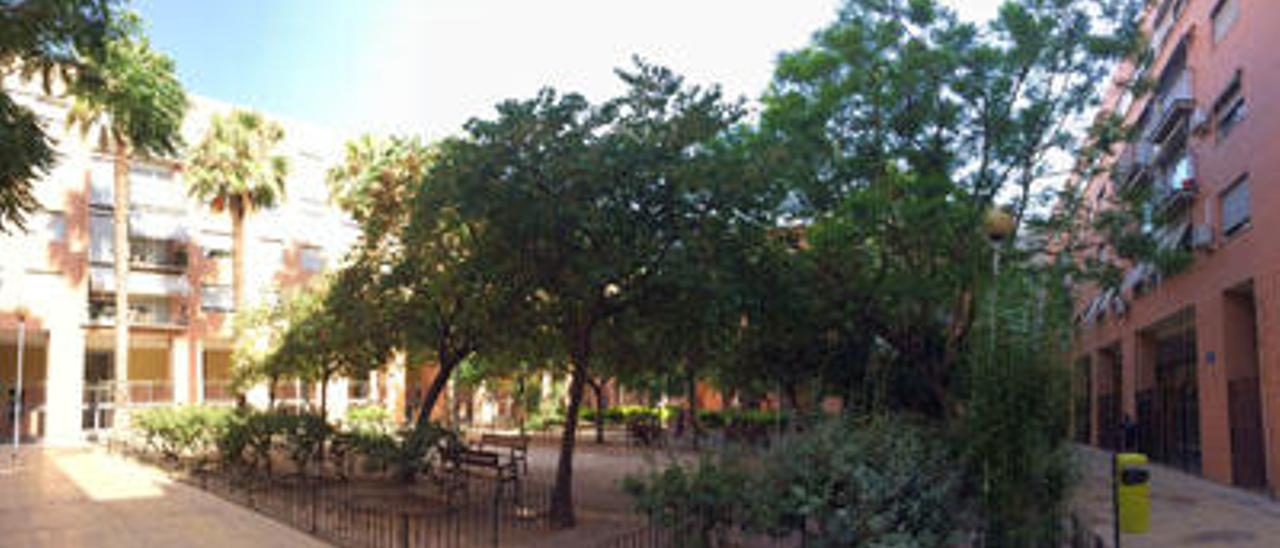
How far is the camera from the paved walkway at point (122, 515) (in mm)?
12297

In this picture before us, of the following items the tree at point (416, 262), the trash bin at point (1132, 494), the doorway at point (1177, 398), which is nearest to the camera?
the trash bin at point (1132, 494)

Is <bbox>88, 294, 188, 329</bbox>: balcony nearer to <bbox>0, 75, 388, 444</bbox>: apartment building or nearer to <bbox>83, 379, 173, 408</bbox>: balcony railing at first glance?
<bbox>0, 75, 388, 444</bbox>: apartment building

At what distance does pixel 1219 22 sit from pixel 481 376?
2428cm

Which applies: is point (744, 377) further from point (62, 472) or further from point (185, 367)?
point (185, 367)

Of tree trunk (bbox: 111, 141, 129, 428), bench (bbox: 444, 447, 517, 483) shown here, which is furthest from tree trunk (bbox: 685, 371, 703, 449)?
tree trunk (bbox: 111, 141, 129, 428)

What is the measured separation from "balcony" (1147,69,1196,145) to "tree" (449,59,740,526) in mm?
15157

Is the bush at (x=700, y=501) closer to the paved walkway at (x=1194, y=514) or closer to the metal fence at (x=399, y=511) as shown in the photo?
the metal fence at (x=399, y=511)

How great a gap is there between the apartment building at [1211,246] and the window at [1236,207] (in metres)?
0.04

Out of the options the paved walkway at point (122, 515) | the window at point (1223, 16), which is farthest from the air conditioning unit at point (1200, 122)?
the paved walkway at point (122, 515)

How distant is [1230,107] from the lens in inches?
797

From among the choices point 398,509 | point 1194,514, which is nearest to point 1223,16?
point 1194,514

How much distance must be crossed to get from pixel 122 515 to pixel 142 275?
27.9m

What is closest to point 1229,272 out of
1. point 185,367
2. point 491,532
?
point 491,532

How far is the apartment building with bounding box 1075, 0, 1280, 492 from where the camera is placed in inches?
698
